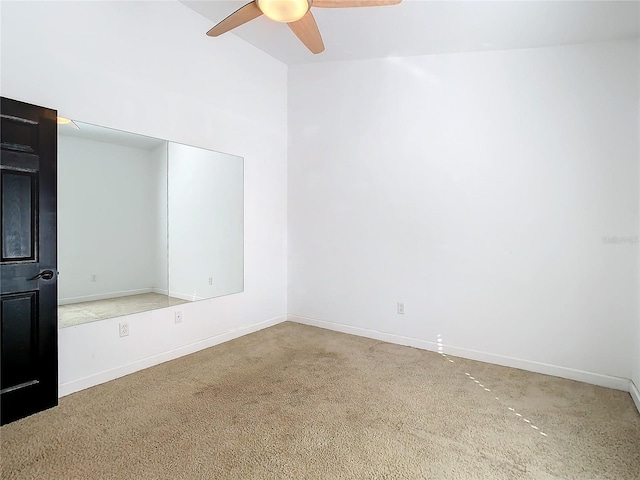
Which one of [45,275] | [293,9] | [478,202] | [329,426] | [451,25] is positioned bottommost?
[329,426]

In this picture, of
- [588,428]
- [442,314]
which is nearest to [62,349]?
[442,314]

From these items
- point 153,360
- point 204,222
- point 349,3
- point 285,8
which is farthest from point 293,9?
point 153,360

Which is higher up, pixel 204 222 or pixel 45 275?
pixel 204 222

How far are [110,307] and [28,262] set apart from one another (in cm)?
70

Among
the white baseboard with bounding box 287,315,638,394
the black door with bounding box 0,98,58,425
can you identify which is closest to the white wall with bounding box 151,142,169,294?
the black door with bounding box 0,98,58,425

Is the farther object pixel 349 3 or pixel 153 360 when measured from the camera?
pixel 153 360

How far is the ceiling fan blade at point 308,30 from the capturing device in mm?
2277

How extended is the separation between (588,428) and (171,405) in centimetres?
252

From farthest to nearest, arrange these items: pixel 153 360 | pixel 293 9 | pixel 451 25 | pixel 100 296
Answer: pixel 153 360 → pixel 451 25 → pixel 100 296 → pixel 293 9

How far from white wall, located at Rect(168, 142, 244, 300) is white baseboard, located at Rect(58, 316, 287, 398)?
0.42 metres

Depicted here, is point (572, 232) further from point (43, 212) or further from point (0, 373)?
point (0, 373)

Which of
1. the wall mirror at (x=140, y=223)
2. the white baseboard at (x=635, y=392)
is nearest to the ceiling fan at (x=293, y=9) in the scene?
the wall mirror at (x=140, y=223)

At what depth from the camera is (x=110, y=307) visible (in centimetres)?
277

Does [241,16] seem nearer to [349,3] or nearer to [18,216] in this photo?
[349,3]
